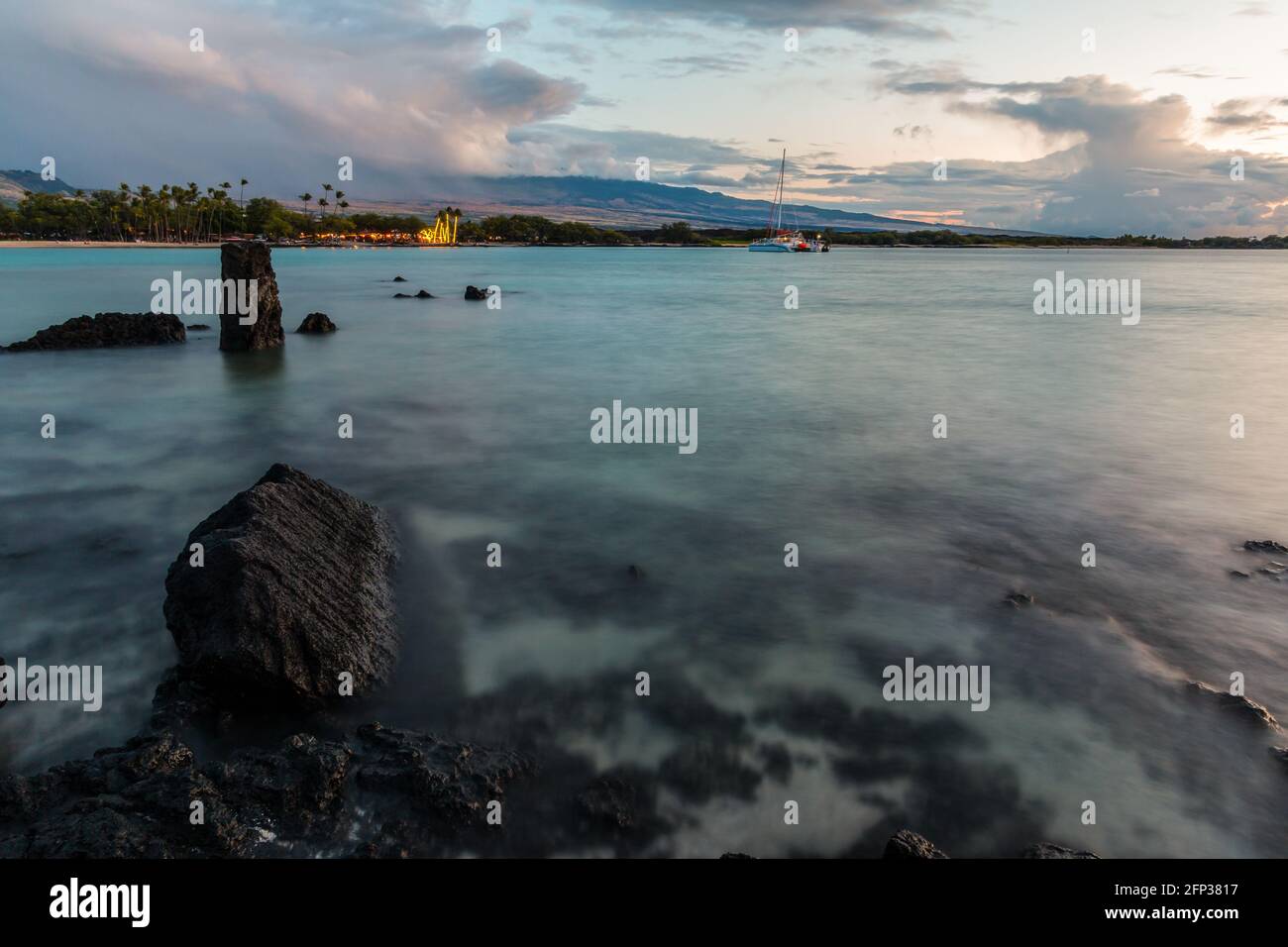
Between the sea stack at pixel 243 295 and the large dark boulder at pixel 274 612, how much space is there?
20.7m

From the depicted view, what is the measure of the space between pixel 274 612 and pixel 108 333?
25805 mm

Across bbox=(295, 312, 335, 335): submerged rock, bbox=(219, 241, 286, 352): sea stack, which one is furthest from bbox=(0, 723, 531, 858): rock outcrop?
bbox=(295, 312, 335, 335): submerged rock

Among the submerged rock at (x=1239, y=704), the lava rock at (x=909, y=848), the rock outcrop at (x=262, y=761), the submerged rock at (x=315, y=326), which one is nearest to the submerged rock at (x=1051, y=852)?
the lava rock at (x=909, y=848)

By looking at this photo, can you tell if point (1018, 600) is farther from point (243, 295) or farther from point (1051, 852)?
point (243, 295)

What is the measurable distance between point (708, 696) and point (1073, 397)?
19.5m

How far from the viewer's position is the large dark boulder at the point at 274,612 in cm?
658

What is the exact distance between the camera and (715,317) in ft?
150

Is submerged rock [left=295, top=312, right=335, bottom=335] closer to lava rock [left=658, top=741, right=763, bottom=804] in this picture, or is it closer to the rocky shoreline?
the rocky shoreline

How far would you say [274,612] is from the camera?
22.3 feet

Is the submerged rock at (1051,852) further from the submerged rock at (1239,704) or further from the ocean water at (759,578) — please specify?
the submerged rock at (1239,704)

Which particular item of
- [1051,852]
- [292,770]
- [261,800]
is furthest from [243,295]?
[1051,852]

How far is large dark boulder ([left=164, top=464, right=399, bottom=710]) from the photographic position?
6.58 m
